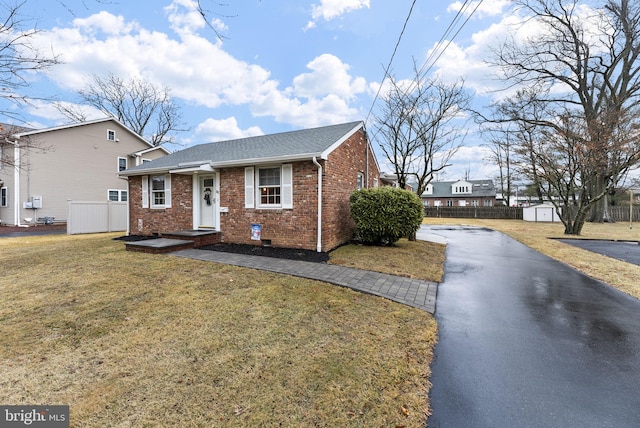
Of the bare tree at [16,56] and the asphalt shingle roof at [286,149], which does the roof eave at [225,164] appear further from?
the bare tree at [16,56]

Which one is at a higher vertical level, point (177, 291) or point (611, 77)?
point (611, 77)

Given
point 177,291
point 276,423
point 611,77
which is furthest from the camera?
point 611,77

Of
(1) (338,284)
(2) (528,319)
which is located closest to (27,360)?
(1) (338,284)

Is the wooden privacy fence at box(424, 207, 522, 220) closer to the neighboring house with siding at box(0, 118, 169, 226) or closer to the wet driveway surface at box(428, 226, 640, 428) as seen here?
the wet driveway surface at box(428, 226, 640, 428)

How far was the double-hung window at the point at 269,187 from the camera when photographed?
8453 mm

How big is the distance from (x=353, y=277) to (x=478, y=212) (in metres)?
31.8

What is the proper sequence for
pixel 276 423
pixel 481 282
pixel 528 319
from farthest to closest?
pixel 481 282, pixel 528 319, pixel 276 423

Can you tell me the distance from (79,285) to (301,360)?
4810mm

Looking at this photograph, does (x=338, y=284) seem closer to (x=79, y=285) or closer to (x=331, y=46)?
(x=79, y=285)

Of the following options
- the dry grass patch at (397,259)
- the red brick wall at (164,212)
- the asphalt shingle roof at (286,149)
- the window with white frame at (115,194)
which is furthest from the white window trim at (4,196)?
the dry grass patch at (397,259)

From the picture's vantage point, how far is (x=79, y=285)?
4914 millimetres

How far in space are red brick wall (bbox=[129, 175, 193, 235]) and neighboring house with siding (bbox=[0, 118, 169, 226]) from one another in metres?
3.30

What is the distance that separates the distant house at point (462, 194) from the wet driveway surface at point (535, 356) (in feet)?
149

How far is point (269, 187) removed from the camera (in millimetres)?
8828
